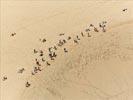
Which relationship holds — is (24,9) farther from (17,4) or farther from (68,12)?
Answer: (68,12)

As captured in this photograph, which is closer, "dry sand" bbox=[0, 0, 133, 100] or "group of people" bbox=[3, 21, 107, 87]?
"dry sand" bbox=[0, 0, 133, 100]

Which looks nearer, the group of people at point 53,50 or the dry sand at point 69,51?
the dry sand at point 69,51

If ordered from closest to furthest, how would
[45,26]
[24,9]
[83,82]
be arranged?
[83,82], [45,26], [24,9]

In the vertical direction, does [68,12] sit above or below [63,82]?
above

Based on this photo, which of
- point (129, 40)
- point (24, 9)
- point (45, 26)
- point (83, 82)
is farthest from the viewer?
point (24, 9)

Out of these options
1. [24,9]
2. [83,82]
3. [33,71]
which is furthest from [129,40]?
[24,9]

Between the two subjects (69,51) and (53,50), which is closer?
(69,51)

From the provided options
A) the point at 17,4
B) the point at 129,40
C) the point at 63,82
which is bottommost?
the point at 63,82

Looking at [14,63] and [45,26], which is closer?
[14,63]
